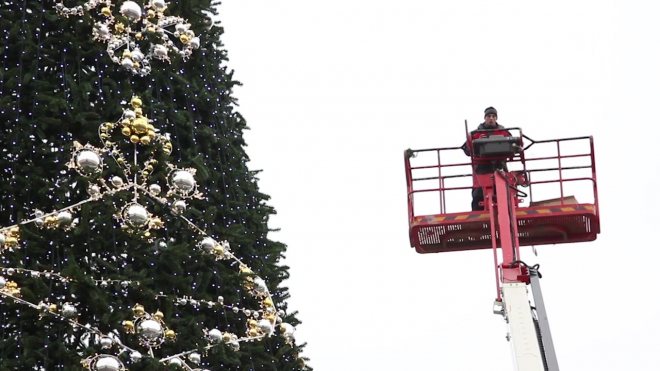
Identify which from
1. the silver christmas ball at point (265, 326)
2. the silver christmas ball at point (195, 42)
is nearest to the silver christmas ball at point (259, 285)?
the silver christmas ball at point (265, 326)

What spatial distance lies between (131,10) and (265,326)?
2114mm

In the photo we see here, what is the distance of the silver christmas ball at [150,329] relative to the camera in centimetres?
470

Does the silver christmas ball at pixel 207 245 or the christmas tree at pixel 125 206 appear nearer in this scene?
the christmas tree at pixel 125 206

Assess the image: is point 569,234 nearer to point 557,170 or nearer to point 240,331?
point 557,170

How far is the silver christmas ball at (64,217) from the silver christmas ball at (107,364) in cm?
77

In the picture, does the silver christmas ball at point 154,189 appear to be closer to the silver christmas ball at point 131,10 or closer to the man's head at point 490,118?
the silver christmas ball at point 131,10

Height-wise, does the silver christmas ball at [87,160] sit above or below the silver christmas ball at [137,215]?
above

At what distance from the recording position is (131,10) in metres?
5.46

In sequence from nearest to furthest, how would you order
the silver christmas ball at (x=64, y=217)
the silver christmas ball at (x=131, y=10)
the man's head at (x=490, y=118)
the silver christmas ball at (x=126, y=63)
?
the silver christmas ball at (x=64, y=217)
the silver christmas ball at (x=126, y=63)
the silver christmas ball at (x=131, y=10)
the man's head at (x=490, y=118)

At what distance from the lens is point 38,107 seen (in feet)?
16.3


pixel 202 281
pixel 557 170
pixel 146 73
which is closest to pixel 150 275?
pixel 202 281

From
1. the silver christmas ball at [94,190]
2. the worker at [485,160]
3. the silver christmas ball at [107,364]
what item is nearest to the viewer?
the silver christmas ball at [107,364]

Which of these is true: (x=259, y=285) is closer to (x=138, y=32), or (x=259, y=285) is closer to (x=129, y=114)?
(x=129, y=114)

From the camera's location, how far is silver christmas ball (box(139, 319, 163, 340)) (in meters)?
4.70
